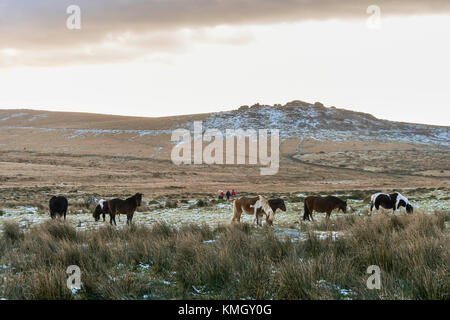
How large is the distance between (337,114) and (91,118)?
116 meters

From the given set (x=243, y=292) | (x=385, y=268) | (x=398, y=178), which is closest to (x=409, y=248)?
(x=385, y=268)

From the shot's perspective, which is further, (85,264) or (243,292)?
(85,264)

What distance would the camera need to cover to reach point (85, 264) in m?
6.79

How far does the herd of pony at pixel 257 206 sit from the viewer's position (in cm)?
1389

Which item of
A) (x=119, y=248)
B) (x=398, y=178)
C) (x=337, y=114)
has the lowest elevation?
(x=398, y=178)

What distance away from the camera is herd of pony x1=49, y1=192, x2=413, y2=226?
1389cm

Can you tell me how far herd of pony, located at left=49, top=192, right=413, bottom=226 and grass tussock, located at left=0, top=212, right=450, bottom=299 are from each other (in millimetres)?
5357

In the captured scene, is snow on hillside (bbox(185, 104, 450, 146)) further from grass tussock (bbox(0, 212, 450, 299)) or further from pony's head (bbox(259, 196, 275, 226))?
grass tussock (bbox(0, 212, 450, 299))

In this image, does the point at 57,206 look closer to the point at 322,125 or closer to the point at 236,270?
the point at 236,270

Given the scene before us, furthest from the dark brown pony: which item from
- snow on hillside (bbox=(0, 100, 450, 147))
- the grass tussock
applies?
snow on hillside (bbox=(0, 100, 450, 147))

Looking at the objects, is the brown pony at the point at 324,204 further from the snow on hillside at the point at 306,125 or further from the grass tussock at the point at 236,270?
the snow on hillside at the point at 306,125

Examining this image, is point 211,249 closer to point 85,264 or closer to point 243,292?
point 243,292
